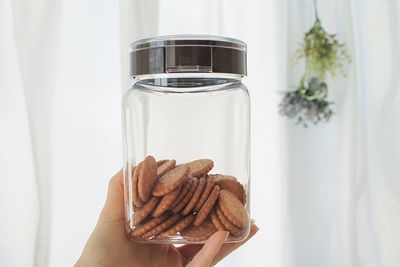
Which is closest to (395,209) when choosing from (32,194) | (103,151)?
(103,151)

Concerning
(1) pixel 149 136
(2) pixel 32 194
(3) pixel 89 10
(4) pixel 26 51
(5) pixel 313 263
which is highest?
(3) pixel 89 10

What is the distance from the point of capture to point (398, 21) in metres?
1.43

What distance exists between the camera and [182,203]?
57 centimetres

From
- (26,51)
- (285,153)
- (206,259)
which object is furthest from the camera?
(285,153)

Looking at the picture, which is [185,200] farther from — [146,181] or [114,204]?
[114,204]

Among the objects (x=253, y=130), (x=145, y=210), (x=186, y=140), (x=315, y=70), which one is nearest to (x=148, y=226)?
(x=145, y=210)

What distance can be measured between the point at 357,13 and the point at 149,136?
991 mm

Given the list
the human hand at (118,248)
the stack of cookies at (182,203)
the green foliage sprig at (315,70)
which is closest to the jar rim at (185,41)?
the stack of cookies at (182,203)

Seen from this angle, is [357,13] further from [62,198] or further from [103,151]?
[62,198]

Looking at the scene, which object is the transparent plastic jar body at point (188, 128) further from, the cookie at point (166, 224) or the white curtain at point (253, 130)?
the white curtain at point (253, 130)

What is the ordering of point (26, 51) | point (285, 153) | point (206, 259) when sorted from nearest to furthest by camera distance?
point (206, 259), point (26, 51), point (285, 153)

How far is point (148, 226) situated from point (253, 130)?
85 centimetres

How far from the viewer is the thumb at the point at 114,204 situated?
72 centimetres

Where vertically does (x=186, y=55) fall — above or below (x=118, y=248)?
above
